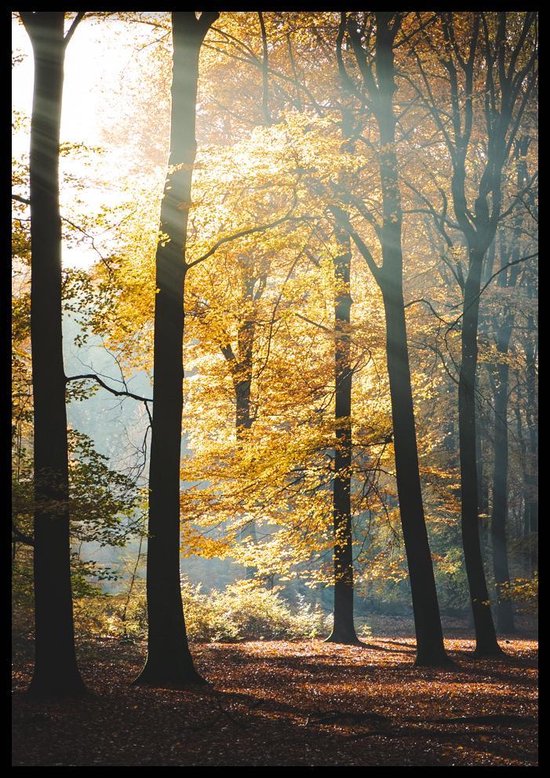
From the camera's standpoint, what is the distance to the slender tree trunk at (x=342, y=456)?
14.5 m

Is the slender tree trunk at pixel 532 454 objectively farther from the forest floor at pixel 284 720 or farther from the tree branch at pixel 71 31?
the tree branch at pixel 71 31

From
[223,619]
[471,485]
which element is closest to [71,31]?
[471,485]

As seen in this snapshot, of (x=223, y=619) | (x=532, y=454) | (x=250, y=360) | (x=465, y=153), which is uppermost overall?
(x=465, y=153)

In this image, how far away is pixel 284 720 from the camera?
309 inches

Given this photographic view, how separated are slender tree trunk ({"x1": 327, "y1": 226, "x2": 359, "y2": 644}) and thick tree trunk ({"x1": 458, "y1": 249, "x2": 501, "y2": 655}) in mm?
2240

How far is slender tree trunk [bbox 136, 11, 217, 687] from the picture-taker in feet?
30.1

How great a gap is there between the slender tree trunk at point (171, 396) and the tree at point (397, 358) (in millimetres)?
3555

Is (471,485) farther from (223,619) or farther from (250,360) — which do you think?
(223,619)

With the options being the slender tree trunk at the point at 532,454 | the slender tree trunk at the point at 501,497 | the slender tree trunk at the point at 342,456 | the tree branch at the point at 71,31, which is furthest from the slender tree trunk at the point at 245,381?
the slender tree trunk at the point at 532,454

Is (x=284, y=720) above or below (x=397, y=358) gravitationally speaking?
below

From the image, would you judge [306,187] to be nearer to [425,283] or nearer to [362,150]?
[362,150]

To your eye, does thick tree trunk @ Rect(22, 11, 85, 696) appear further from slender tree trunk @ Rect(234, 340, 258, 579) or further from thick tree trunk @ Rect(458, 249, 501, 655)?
thick tree trunk @ Rect(458, 249, 501, 655)

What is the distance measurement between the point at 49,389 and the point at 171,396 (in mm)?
1725

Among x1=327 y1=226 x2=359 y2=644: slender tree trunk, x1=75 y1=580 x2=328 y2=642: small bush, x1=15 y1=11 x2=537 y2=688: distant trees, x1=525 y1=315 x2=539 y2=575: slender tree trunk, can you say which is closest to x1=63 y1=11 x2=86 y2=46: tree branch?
x1=15 y1=11 x2=537 y2=688: distant trees
